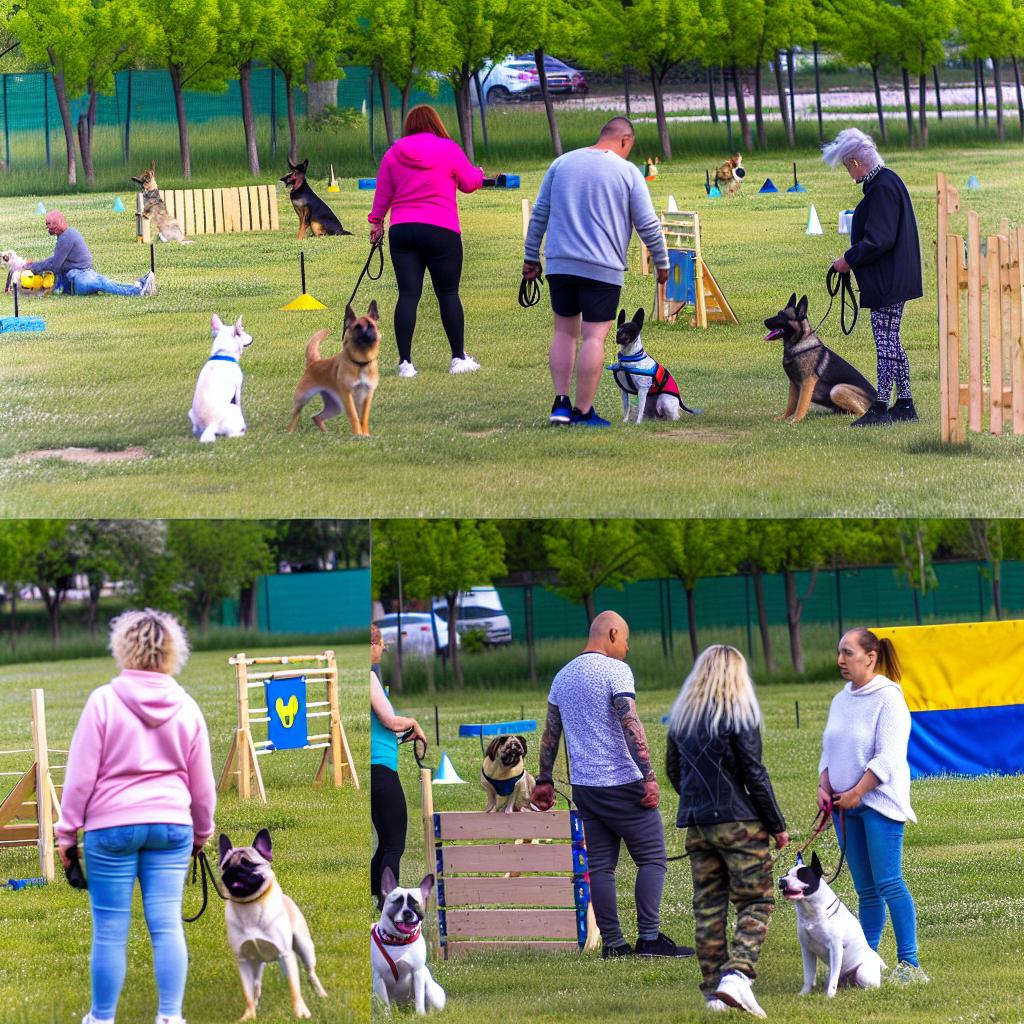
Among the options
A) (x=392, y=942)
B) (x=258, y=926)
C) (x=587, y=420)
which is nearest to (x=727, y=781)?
(x=392, y=942)

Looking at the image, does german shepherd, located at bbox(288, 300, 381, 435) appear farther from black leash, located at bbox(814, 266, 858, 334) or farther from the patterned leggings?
the patterned leggings

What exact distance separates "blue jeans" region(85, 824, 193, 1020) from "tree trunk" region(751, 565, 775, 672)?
1137 cm

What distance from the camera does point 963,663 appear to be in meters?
11.3

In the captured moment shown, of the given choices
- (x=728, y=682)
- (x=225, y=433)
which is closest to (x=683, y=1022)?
(x=728, y=682)

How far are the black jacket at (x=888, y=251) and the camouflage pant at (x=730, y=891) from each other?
442 centimetres

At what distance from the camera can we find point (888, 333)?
8.84m

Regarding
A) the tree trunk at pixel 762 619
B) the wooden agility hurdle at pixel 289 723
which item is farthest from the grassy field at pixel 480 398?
the tree trunk at pixel 762 619

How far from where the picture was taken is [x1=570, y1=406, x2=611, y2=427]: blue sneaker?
29.3ft

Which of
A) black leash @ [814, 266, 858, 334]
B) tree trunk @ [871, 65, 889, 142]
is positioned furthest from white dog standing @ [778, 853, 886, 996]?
tree trunk @ [871, 65, 889, 142]

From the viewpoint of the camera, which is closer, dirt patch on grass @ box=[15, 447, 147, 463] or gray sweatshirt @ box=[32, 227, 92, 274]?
dirt patch on grass @ box=[15, 447, 147, 463]

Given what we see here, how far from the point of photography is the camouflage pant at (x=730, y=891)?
495 cm

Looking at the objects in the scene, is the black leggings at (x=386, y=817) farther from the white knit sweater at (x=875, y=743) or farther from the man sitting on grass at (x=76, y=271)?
the man sitting on grass at (x=76, y=271)

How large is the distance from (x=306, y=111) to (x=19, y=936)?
7187mm

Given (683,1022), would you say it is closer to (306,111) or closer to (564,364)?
(564,364)
